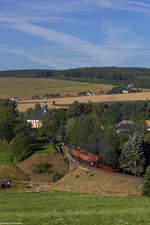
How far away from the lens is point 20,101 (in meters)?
146

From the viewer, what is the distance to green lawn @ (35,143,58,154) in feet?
210

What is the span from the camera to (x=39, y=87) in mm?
163750

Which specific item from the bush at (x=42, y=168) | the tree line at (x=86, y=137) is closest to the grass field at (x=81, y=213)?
the tree line at (x=86, y=137)

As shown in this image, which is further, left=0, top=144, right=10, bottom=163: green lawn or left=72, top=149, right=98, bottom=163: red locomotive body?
left=0, top=144, right=10, bottom=163: green lawn

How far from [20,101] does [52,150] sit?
82.9 metres

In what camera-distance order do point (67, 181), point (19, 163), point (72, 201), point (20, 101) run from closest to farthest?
point (72, 201) → point (67, 181) → point (19, 163) → point (20, 101)

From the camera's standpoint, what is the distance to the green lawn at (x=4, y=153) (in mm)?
62969

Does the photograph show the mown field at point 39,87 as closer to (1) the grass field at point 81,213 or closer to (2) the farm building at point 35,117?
(2) the farm building at point 35,117

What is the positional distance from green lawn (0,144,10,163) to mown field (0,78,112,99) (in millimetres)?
75844

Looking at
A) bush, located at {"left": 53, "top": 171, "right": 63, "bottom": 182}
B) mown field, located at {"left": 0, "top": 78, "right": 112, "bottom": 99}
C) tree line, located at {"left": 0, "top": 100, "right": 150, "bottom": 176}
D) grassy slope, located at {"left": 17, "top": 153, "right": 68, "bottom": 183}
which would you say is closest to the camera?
tree line, located at {"left": 0, "top": 100, "right": 150, "bottom": 176}

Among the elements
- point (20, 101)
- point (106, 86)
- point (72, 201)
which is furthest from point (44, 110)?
point (72, 201)

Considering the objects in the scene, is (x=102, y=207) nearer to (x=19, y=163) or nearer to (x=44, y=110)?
(x=19, y=163)

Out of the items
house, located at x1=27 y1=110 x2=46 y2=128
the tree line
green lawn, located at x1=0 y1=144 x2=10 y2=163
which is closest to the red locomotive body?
the tree line

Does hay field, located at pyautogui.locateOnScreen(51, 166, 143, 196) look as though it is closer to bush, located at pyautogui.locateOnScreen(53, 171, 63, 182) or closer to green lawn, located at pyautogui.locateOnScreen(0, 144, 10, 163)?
bush, located at pyautogui.locateOnScreen(53, 171, 63, 182)
